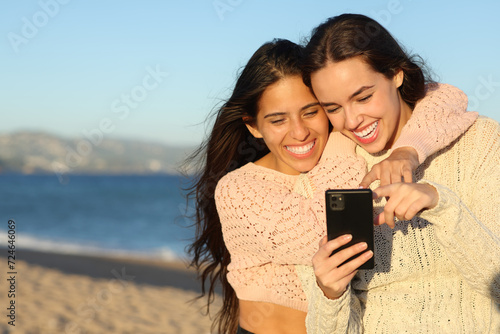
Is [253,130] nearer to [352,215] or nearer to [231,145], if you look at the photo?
[231,145]

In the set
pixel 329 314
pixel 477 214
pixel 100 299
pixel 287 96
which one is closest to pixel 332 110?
pixel 287 96

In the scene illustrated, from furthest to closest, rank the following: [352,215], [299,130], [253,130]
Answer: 1. [253,130]
2. [299,130]
3. [352,215]

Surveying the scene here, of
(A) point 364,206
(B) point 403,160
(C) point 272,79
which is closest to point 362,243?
(A) point 364,206

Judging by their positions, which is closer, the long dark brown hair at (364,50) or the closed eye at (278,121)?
the long dark brown hair at (364,50)

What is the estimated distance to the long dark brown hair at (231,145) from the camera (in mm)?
3426

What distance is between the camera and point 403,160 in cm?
238

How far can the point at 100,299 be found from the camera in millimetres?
9812

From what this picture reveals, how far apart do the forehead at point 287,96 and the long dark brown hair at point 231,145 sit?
38 millimetres

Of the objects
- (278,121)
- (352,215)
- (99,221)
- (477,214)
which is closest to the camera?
→ (352,215)

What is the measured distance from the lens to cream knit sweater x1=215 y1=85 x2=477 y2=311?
279 cm

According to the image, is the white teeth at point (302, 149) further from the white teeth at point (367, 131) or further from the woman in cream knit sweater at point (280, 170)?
the white teeth at point (367, 131)

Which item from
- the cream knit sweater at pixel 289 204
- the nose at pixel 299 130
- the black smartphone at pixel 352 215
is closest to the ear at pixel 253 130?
the cream knit sweater at pixel 289 204

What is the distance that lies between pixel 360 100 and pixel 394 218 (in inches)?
26.8

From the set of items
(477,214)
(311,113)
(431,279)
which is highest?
(311,113)
